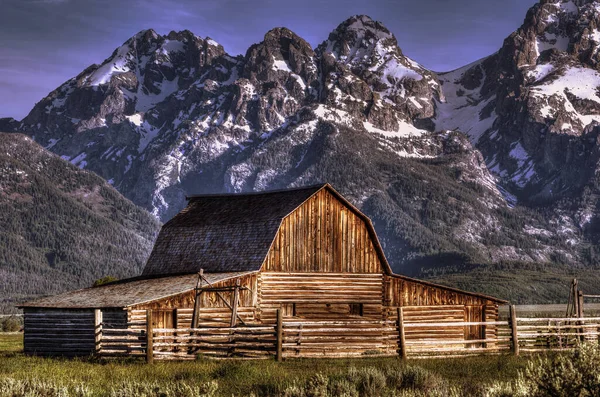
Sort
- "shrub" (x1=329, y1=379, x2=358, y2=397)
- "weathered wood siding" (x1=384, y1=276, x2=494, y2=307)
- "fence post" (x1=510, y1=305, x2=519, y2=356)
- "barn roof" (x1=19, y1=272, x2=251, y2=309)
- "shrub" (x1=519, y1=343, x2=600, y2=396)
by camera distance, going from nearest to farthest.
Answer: "shrub" (x1=519, y1=343, x2=600, y2=396) → "shrub" (x1=329, y1=379, x2=358, y2=397) → "fence post" (x1=510, y1=305, x2=519, y2=356) → "barn roof" (x1=19, y1=272, x2=251, y2=309) → "weathered wood siding" (x1=384, y1=276, x2=494, y2=307)

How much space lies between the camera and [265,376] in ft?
86.3

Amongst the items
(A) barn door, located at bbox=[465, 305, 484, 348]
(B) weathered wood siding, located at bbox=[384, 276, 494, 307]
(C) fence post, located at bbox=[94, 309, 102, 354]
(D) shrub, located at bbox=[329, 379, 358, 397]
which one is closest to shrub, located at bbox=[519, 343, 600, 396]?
(D) shrub, located at bbox=[329, 379, 358, 397]

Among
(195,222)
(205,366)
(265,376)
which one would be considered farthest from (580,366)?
(195,222)

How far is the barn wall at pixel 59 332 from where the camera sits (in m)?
39.4

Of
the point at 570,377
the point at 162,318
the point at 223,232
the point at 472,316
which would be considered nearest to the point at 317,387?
the point at 570,377

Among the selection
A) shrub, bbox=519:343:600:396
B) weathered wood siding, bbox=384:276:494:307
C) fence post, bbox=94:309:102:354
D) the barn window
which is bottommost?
shrub, bbox=519:343:600:396

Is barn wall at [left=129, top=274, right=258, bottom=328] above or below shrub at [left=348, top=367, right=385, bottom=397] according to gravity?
above

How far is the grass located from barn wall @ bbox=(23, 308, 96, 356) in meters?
5.34

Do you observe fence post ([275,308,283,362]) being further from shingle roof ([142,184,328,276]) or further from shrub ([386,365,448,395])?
shingle roof ([142,184,328,276])

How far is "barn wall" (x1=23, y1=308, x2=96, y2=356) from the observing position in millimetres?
39438

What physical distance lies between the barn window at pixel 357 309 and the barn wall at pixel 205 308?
5353mm

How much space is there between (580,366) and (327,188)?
96.9ft

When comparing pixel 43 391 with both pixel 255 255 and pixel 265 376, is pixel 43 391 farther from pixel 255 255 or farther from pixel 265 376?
pixel 255 255

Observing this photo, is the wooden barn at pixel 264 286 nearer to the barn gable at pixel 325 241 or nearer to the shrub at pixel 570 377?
the barn gable at pixel 325 241
